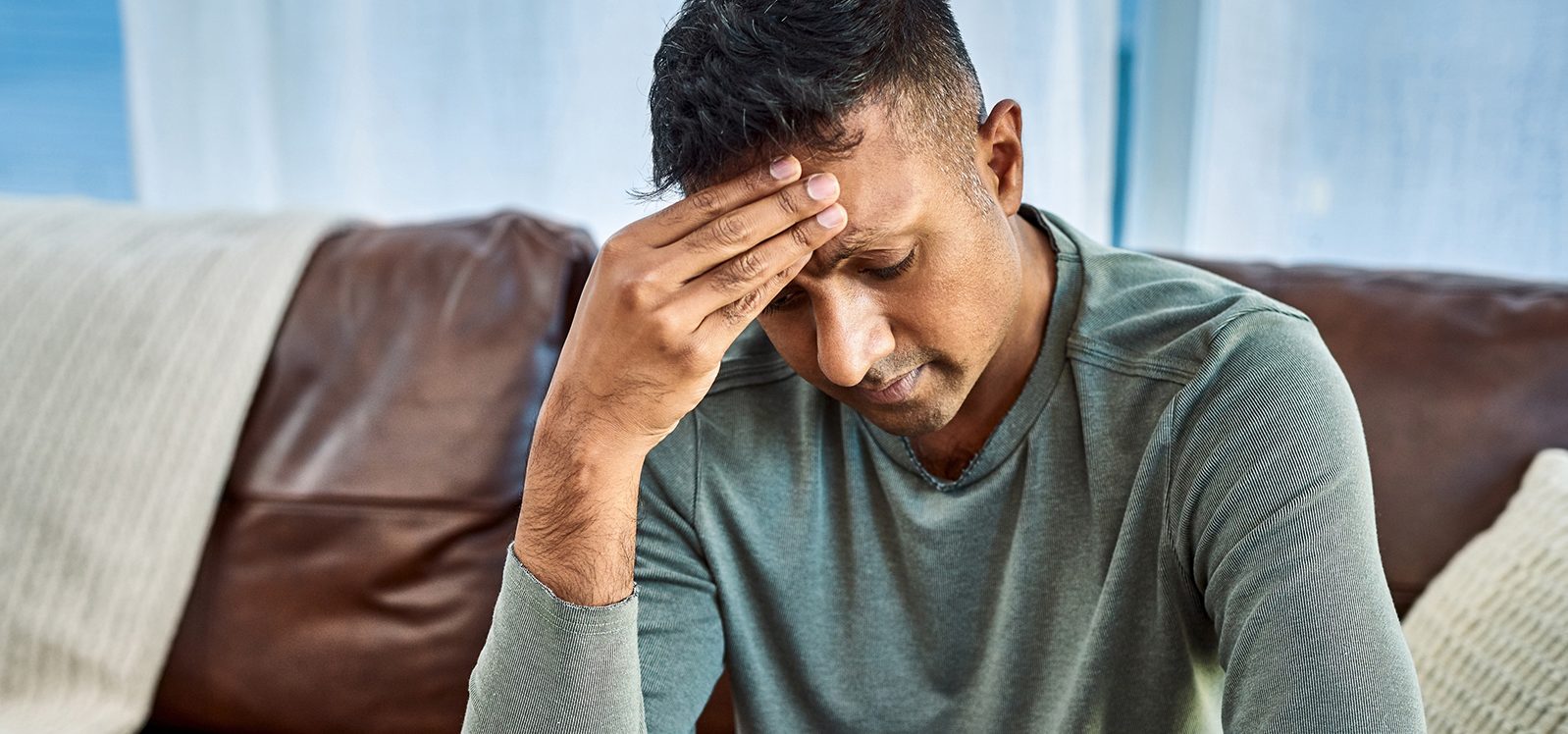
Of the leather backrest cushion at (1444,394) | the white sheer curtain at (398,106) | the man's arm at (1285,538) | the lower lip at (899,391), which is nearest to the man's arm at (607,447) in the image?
the lower lip at (899,391)

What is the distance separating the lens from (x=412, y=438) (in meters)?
1.60

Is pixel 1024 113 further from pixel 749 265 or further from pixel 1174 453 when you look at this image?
pixel 749 265

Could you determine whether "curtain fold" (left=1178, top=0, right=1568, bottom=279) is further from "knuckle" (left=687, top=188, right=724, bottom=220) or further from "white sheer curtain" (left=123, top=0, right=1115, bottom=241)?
"knuckle" (left=687, top=188, right=724, bottom=220)

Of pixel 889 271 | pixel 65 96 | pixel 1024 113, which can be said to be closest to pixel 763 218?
pixel 889 271

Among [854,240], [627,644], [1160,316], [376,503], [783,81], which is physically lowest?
[376,503]

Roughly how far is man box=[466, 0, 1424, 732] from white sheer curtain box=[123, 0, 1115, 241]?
815mm

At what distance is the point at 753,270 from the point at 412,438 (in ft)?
2.68

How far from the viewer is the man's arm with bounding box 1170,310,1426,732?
86 centimetres

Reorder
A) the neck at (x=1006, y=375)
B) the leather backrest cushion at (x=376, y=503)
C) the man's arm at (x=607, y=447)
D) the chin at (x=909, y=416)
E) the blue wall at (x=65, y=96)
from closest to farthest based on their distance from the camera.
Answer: the man's arm at (x=607, y=447)
the chin at (x=909, y=416)
the neck at (x=1006, y=375)
the leather backrest cushion at (x=376, y=503)
the blue wall at (x=65, y=96)

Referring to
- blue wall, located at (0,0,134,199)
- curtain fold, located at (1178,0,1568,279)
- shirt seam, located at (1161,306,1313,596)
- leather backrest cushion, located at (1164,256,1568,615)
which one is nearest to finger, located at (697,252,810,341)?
shirt seam, located at (1161,306,1313,596)

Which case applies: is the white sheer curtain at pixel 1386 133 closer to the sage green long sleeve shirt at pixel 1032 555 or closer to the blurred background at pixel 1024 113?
the blurred background at pixel 1024 113

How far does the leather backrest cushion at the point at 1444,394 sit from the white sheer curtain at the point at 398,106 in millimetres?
530

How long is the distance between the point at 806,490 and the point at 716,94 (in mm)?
426

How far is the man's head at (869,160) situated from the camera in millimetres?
948
